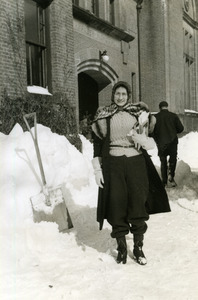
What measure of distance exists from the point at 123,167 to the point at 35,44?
243 inches

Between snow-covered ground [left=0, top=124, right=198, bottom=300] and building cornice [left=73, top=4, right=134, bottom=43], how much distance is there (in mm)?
5420

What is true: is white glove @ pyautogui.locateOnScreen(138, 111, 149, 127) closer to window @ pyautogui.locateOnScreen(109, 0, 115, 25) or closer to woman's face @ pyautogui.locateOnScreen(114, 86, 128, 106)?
woman's face @ pyautogui.locateOnScreen(114, 86, 128, 106)

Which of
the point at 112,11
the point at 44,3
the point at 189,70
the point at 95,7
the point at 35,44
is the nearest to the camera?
the point at 35,44

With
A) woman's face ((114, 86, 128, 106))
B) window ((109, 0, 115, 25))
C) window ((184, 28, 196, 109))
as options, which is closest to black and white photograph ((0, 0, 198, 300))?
woman's face ((114, 86, 128, 106))

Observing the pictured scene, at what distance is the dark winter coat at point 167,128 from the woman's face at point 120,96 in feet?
13.4

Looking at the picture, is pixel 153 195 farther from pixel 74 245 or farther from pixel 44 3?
pixel 44 3

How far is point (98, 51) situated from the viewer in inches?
482

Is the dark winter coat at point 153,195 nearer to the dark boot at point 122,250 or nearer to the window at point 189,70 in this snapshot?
the dark boot at point 122,250

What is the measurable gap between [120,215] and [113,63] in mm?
10302

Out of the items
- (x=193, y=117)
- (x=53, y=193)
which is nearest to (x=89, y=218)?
(x=53, y=193)

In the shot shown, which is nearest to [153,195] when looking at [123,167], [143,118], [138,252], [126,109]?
[123,167]

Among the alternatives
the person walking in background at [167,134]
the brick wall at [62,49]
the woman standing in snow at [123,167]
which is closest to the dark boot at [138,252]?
the woman standing in snow at [123,167]

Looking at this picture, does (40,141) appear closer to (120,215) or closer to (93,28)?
(120,215)

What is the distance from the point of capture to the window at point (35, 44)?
29.3 ft
